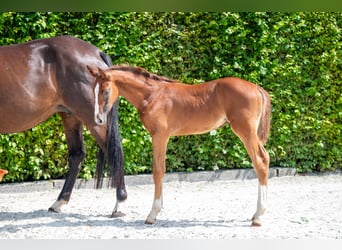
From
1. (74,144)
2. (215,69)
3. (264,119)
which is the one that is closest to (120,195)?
(74,144)

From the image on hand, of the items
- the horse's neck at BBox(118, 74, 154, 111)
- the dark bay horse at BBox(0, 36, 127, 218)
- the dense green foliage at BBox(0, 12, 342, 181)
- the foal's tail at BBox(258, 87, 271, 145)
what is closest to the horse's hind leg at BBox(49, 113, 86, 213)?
the dark bay horse at BBox(0, 36, 127, 218)

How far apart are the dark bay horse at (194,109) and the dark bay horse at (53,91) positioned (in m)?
0.50

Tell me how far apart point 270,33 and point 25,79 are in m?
3.54

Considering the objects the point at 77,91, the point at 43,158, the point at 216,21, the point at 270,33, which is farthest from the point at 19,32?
the point at 270,33

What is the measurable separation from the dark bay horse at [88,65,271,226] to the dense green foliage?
2185mm

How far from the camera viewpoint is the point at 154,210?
182 inches

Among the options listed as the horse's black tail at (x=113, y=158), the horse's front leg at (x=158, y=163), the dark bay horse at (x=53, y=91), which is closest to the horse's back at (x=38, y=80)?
the dark bay horse at (x=53, y=91)

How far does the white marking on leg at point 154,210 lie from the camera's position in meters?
4.60

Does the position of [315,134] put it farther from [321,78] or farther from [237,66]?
[237,66]

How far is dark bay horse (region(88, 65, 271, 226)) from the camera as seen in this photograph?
14.6 feet

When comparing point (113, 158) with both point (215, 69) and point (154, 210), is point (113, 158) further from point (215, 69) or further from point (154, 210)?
point (215, 69)

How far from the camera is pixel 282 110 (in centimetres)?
744

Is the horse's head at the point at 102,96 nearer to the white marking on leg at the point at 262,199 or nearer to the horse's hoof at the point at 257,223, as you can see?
the white marking on leg at the point at 262,199

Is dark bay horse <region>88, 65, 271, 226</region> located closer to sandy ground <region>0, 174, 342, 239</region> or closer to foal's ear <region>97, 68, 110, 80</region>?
foal's ear <region>97, 68, 110, 80</region>
